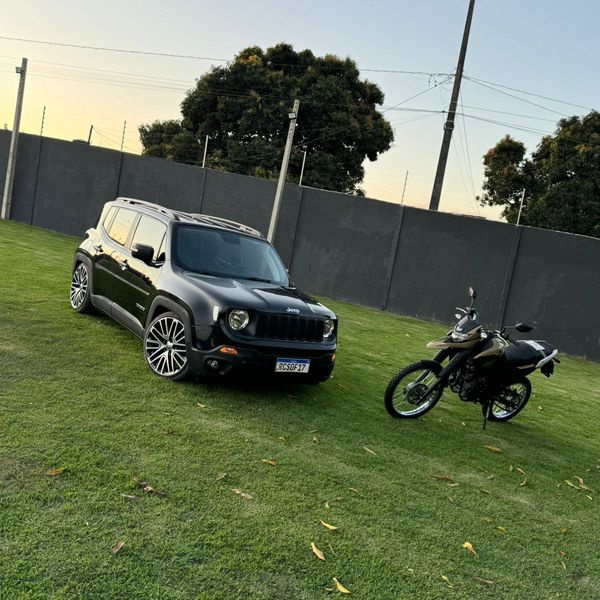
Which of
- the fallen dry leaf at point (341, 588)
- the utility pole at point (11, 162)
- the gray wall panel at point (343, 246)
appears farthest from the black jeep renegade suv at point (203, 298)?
the utility pole at point (11, 162)

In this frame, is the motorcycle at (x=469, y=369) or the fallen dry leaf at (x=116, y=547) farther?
the motorcycle at (x=469, y=369)

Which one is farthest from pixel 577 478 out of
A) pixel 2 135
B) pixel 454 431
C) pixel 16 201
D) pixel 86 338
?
pixel 2 135

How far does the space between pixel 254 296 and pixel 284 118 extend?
26068 mm

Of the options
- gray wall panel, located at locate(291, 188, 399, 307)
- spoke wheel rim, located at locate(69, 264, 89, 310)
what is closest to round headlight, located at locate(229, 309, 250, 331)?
spoke wheel rim, located at locate(69, 264, 89, 310)

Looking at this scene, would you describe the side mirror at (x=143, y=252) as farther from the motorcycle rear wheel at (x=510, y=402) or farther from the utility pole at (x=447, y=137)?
the utility pole at (x=447, y=137)

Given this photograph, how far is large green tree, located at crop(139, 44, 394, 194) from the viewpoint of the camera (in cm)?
2967

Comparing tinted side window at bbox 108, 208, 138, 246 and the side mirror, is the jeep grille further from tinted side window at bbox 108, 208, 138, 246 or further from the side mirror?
tinted side window at bbox 108, 208, 138, 246

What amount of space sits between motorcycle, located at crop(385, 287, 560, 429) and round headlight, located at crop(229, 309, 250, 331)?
4.73 feet

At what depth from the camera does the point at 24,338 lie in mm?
6094

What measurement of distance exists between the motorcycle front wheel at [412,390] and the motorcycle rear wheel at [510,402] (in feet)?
2.73

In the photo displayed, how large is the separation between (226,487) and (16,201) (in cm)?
1763

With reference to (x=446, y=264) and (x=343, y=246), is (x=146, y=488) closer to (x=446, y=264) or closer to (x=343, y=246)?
(x=446, y=264)

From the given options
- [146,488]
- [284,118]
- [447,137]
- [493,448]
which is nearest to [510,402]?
[493,448]

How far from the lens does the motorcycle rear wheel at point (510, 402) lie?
6203 millimetres
